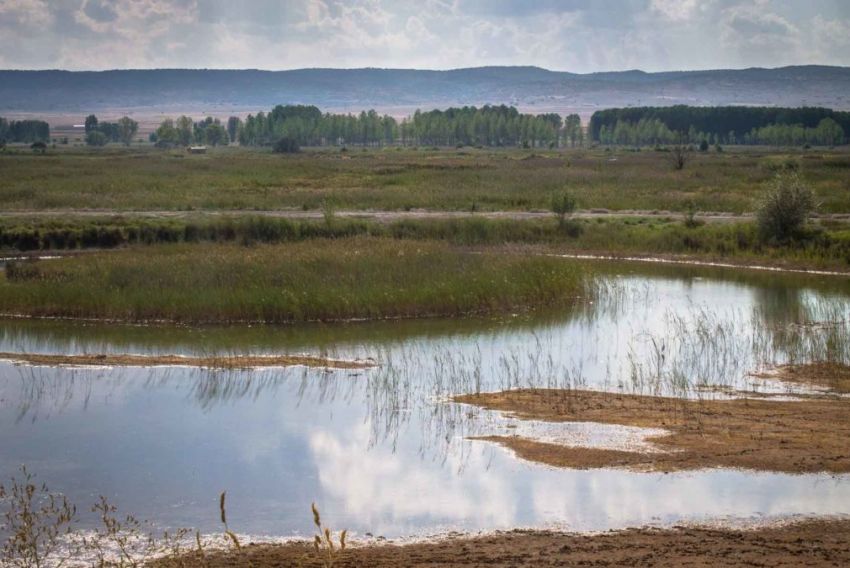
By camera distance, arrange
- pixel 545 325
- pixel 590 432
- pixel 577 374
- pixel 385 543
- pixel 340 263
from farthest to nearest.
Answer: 1. pixel 340 263
2. pixel 545 325
3. pixel 577 374
4. pixel 590 432
5. pixel 385 543

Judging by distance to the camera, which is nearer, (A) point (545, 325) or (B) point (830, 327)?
(B) point (830, 327)

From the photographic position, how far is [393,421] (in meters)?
16.5

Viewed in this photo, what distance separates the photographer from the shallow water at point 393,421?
12.6 m

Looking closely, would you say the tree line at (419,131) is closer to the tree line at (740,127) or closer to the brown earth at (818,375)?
the tree line at (740,127)

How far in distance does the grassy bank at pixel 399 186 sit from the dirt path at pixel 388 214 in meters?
1.68

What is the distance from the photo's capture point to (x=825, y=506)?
1239 centimetres

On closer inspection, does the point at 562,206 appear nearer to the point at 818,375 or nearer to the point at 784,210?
the point at 784,210

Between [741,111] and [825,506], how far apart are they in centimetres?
19247

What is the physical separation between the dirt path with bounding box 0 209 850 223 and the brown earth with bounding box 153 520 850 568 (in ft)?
106

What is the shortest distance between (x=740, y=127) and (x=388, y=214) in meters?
158

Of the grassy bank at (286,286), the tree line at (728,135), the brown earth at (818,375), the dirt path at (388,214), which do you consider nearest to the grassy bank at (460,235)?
the dirt path at (388,214)

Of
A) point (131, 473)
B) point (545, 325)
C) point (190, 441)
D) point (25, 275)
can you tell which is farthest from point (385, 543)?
point (25, 275)

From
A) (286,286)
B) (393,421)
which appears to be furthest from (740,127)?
(393,421)

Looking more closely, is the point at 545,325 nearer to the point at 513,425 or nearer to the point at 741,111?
the point at 513,425
